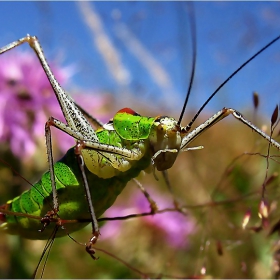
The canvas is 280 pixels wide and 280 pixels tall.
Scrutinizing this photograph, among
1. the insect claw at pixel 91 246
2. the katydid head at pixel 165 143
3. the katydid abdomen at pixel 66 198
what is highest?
the katydid head at pixel 165 143

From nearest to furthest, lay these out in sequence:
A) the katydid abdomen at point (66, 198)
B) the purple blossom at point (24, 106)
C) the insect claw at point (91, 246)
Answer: the insect claw at point (91, 246) → the katydid abdomen at point (66, 198) → the purple blossom at point (24, 106)

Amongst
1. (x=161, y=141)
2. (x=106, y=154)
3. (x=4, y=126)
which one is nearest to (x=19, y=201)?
(x=106, y=154)

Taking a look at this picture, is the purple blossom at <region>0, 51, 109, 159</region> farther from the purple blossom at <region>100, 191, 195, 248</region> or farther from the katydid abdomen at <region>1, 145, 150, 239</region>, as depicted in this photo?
the katydid abdomen at <region>1, 145, 150, 239</region>

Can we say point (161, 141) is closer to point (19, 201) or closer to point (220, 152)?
point (19, 201)

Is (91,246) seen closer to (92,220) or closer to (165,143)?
(92,220)

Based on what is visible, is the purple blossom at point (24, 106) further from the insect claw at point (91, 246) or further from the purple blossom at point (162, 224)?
the insect claw at point (91, 246)

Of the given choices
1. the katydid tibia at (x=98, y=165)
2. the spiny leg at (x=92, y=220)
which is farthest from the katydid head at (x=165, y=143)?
the spiny leg at (x=92, y=220)
